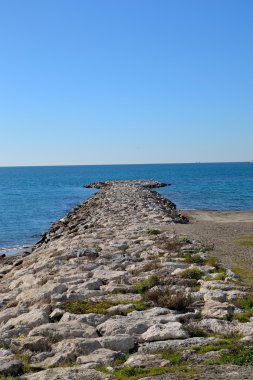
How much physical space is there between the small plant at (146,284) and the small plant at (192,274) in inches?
29.1

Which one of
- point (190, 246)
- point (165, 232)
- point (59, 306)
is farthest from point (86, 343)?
point (165, 232)

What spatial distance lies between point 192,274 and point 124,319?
3.19 m

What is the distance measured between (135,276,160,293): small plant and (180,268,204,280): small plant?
0.74m

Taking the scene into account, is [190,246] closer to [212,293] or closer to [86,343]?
[212,293]

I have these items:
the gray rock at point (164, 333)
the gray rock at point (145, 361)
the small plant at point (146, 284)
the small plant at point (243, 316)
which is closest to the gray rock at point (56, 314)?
the gray rock at point (164, 333)

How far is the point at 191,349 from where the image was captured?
6512 millimetres

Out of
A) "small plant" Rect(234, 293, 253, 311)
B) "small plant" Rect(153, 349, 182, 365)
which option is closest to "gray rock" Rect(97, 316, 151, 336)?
"small plant" Rect(153, 349, 182, 365)

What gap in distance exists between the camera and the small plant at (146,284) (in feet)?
32.0

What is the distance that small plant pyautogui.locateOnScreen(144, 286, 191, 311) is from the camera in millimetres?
8500

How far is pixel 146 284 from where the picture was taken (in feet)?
32.5

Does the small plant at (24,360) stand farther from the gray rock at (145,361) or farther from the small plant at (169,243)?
the small plant at (169,243)

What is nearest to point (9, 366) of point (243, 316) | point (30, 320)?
point (30, 320)

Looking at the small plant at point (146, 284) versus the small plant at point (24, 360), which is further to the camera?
the small plant at point (146, 284)

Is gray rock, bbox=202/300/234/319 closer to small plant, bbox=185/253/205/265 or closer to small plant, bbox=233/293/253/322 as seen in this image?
small plant, bbox=233/293/253/322
